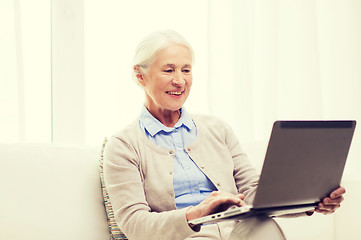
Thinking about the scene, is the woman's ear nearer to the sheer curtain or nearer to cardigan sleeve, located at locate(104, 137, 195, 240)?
cardigan sleeve, located at locate(104, 137, 195, 240)

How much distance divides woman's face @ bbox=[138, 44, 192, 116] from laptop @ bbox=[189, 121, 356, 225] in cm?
58

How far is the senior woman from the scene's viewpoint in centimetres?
142

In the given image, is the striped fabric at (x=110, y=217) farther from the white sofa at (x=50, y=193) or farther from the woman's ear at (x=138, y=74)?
the woman's ear at (x=138, y=74)

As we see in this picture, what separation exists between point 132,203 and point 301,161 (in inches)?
21.4


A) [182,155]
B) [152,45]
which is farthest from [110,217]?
[152,45]

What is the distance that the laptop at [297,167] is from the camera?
107 cm

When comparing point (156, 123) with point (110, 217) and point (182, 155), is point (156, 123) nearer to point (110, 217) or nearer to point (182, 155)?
point (182, 155)

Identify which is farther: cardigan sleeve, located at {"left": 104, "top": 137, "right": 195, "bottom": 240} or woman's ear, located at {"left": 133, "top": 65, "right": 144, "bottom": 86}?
woman's ear, located at {"left": 133, "top": 65, "right": 144, "bottom": 86}

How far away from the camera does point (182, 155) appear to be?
163 cm

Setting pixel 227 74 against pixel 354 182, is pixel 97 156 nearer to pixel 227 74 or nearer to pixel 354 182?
pixel 354 182

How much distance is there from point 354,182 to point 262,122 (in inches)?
37.1

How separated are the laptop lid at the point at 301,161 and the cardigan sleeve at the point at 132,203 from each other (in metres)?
0.27

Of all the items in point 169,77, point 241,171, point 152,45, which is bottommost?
point 241,171

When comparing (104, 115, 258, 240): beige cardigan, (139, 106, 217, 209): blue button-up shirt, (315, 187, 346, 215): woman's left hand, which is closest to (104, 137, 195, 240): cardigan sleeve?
(104, 115, 258, 240): beige cardigan
